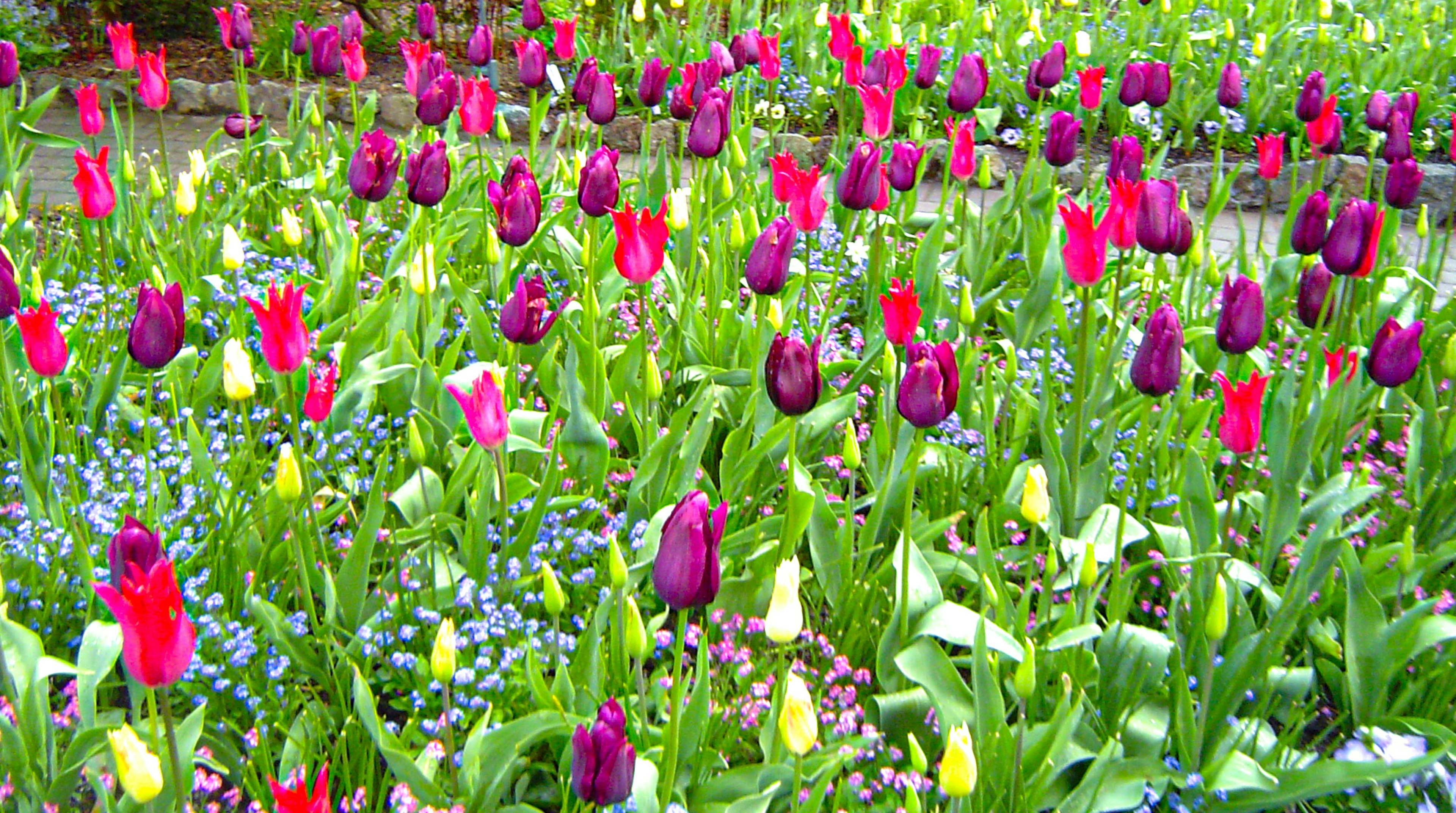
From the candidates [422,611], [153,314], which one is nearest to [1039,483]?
[422,611]

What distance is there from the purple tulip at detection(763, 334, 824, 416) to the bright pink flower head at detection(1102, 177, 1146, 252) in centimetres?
76

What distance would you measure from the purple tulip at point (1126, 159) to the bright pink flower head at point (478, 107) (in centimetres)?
154

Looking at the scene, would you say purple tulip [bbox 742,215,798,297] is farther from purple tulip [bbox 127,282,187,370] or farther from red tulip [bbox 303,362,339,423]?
purple tulip [bbox 127,282,187,370]

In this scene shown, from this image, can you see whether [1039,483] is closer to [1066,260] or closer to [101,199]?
[1066,260]

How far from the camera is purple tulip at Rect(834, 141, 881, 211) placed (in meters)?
2.52

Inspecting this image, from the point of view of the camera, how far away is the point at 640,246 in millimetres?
2189

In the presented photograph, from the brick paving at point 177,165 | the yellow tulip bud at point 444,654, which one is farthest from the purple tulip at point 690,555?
the brick paving at point 177,165

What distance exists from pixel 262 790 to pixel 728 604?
75cm

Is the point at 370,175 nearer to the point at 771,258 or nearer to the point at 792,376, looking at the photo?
the point at 771,258

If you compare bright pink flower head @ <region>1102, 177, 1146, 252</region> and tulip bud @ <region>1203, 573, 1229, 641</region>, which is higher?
bright pink flower head @ <region>1102, 177, 1146, 252</region>

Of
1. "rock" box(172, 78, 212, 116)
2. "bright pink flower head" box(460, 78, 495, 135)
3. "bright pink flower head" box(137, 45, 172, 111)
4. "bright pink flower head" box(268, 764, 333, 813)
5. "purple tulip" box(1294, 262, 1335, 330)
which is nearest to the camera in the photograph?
"bright pink flower head" box(268, 764, 333, 813)

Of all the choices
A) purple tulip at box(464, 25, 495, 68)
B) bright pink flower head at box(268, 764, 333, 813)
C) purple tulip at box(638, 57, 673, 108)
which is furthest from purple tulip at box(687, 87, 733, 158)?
bright pink flower head at box(268, 764, 333, 813)

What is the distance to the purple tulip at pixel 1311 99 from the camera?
3.09m

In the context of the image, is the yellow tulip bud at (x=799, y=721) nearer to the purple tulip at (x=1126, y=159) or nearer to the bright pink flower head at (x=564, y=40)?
the purple tulip at (x=1126, y=159)
